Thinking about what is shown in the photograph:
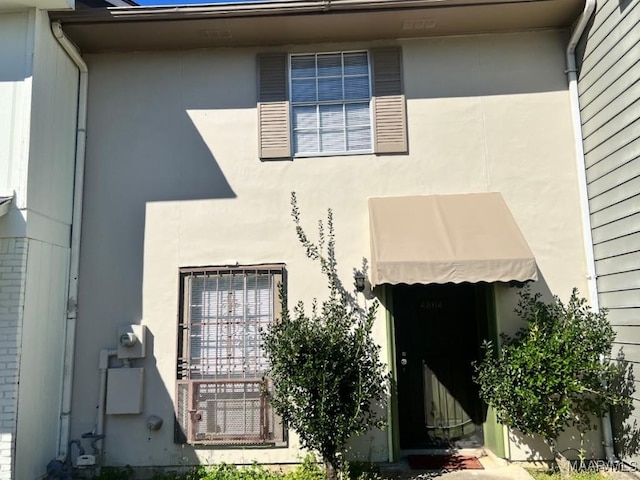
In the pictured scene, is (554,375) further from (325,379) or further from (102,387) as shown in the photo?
(102,387)

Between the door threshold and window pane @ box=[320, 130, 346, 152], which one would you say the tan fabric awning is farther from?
the door threshold

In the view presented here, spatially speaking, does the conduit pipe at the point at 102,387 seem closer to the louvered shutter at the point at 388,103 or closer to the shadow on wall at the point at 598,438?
the louvered shutter at the point at 388,103

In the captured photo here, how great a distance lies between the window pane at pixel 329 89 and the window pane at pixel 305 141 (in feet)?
1.87

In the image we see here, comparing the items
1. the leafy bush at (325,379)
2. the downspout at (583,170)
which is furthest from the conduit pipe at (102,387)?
the downspout at (583,170)

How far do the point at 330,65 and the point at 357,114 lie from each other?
0.84 meters

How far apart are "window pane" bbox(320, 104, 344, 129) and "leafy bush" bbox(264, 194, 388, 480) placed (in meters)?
2.79

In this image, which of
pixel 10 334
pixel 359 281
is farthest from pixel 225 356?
pixel 10 334

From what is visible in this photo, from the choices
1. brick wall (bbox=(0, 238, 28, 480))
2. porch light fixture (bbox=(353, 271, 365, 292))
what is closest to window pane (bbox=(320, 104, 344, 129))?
porch light fixture (bbox=(353, 271, 365, 292))

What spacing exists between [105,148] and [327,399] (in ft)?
15.9

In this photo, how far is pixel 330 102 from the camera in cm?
737

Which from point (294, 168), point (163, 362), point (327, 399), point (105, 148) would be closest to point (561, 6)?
point (294, 168)

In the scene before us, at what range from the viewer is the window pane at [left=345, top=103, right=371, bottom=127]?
24.0 ft

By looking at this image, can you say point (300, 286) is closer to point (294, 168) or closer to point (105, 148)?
point (294, 168)

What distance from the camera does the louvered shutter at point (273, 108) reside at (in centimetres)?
721
